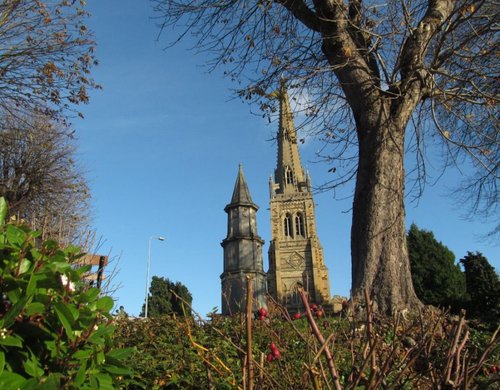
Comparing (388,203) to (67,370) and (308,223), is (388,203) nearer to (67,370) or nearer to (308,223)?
(67,370)

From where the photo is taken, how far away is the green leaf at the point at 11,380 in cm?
159

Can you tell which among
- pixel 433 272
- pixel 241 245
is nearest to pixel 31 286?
pixel 241 245

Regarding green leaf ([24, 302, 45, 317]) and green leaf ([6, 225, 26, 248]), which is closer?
green leaf ([24, 302, 45, 317])

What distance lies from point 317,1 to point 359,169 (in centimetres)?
311

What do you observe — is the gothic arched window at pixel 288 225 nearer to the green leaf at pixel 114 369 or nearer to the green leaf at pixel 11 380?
the green leaf at pixel 114 369

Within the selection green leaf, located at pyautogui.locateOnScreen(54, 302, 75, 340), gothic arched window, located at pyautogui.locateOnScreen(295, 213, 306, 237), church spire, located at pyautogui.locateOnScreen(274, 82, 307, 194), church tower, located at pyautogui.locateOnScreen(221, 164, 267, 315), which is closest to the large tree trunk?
church tower, located at pyautogui.locateOnScreen(221, 164, 267, 315)

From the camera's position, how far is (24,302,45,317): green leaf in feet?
5.96

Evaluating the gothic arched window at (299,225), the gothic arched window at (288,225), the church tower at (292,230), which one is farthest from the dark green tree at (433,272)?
the gothic arched window at (288,225)

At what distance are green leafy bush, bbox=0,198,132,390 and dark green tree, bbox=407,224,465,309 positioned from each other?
1333 inches

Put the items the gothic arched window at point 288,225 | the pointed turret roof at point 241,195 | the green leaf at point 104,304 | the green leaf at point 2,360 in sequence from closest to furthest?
the green leaf at point 2,360, the green leaf at point 104,304, the pointed turret roof at point 241,195, the gothic arched window at point 288,225

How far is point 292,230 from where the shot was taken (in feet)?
246

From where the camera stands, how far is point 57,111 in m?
11.7

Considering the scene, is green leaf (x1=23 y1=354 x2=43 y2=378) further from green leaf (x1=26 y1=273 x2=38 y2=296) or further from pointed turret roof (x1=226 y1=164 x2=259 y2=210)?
pointed turret roof (x1=226 y1=164 x2=259 y2=210)

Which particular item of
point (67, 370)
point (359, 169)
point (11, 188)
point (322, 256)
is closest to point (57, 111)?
point (11, 188)
